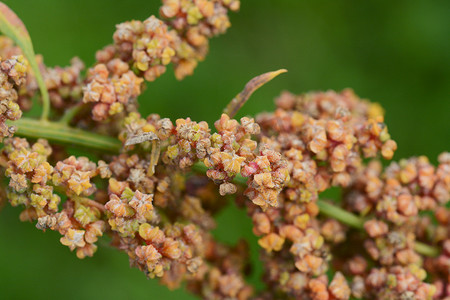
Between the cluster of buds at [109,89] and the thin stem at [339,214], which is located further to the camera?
the thin stem at [339,214]

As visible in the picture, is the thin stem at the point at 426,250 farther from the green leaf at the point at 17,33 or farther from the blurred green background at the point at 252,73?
the green leaf at the point at 17,33

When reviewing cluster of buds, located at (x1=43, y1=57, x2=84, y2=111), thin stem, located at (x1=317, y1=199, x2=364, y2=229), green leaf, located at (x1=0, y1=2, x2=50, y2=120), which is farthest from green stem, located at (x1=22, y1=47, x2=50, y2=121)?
thin stem, located at (x1=317, y1=199, x2=364, y2=229)

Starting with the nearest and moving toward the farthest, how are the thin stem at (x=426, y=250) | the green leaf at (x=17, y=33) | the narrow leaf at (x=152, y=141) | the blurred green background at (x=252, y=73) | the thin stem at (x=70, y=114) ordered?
the narrow leaf at (x=152, y=141)
the green leaf at (x=17, y=33)
the thin stem at (x=70, y=114)
the thin stem at (x=426, y=250)
the blurred green background at (x=252, y=73)

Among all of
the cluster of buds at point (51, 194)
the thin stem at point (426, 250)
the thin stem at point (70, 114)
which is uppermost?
the thin stem at point (426, 250)

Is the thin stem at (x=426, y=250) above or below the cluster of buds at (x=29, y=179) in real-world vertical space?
above

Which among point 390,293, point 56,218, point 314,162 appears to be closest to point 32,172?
point 56,218

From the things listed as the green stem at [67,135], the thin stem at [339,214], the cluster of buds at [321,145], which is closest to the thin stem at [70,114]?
the green stem at [67,135]

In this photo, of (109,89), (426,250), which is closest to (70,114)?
(109,89)

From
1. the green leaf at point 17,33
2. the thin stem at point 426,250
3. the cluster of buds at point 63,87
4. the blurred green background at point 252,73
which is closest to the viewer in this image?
the green leaf at point 17,33
